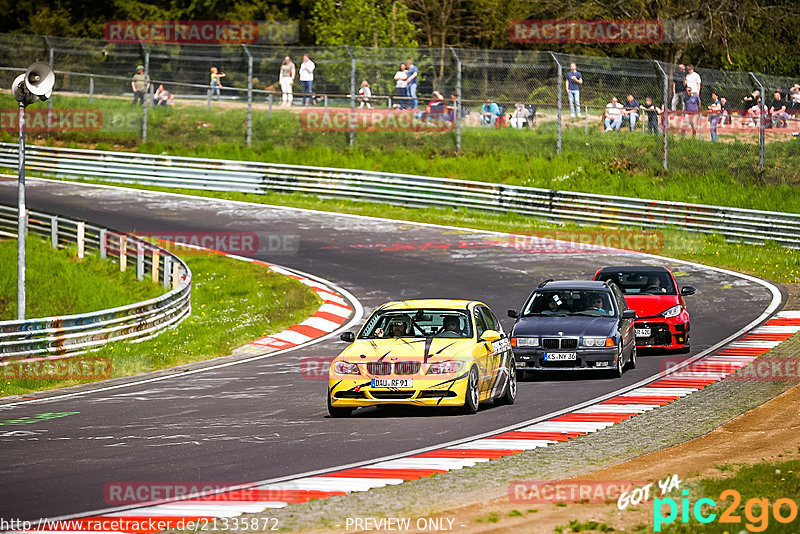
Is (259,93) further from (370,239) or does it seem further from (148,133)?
(370,239)

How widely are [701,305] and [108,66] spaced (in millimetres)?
25393

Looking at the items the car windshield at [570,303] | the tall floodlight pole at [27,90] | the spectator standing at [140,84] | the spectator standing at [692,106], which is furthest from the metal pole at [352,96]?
the car windshield at [570,303]

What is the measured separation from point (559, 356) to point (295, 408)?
13.1 ft

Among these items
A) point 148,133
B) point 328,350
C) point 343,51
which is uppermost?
point 343,51

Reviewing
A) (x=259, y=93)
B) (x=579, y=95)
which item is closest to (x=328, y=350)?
(x=579, y=95)

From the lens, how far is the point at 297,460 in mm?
10828

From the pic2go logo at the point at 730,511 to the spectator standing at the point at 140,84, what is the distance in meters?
32.1

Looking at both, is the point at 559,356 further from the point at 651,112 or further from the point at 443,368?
the point at 651,112

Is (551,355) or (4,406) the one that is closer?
(4,406)

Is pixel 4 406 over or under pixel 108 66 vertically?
under

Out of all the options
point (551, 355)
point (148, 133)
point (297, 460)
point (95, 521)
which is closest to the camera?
point (95, 521)

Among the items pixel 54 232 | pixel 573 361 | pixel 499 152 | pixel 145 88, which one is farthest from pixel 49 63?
pixel 573 361

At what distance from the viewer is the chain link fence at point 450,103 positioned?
108 feet

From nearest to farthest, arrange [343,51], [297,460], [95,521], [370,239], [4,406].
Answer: [95,521] < [297,460] < [4,406] < [370,239] < [343,51]
